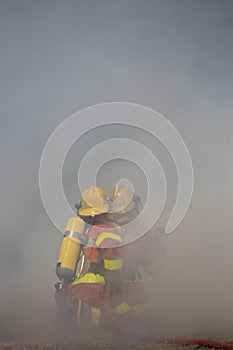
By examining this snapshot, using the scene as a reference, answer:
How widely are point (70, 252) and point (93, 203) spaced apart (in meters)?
0.83

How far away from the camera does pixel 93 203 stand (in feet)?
23.7

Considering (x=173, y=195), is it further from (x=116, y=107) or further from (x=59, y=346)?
(x=59, y=346)

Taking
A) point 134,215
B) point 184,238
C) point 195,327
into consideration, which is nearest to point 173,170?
point 184,238

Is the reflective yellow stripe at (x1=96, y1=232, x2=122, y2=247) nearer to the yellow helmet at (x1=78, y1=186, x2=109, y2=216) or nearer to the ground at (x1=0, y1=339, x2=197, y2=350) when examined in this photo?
the yellow helmet at (x1=78, y1=186, x2=109, y2=216)

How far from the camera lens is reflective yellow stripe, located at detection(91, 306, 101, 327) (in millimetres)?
6504

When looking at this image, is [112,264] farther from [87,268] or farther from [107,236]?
[87,268]

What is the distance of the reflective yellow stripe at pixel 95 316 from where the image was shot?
21.3ft

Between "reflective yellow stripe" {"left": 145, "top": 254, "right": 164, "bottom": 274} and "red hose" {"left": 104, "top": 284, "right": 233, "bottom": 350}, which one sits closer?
"red hose" {"left": 104, "top": 284, "right": 233, "bottom": 350}

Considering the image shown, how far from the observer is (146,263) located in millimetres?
7137

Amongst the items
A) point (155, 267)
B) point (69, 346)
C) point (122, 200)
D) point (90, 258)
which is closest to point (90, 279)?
point (90, 258)

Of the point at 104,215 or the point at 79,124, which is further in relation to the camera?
the point at 79,124

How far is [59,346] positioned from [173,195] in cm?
820

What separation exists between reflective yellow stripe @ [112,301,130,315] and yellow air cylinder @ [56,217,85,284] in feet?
2.62

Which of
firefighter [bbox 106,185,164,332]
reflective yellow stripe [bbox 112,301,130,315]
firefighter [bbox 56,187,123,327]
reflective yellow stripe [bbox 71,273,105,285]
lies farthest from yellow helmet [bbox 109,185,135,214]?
reflective yellow stripe [bbox 112,301,130,315]
